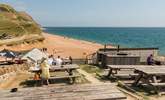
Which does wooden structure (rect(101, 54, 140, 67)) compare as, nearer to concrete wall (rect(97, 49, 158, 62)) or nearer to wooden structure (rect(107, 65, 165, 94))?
concrete wall (rect(97, 49, 158, 62))

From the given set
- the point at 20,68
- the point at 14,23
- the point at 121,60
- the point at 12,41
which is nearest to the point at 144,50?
the point at 121,60

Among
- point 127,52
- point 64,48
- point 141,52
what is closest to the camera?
point 127,52

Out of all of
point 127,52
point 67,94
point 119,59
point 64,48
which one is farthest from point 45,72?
point 64,48

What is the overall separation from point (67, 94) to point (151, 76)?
6.28m

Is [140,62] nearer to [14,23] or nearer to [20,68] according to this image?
[20,68]

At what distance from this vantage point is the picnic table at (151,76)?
14.3 metres

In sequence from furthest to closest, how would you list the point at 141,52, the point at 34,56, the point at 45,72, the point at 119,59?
1. the point at 141,52
2. the point at 119,59
3. the point at 34,56
4. the point at 45,72

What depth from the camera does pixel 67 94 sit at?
10.3 meters

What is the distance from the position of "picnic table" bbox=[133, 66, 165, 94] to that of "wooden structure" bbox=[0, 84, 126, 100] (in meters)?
4.00

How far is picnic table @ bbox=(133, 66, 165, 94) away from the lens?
14.3 m

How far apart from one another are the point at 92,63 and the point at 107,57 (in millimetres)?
3055

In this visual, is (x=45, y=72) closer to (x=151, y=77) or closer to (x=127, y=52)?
(x=151, y=77)

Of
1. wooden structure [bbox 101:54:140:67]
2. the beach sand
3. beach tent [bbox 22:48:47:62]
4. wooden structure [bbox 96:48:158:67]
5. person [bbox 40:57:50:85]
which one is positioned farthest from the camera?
the beach sand

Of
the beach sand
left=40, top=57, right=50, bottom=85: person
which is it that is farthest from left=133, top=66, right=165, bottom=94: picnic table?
the beach sand
